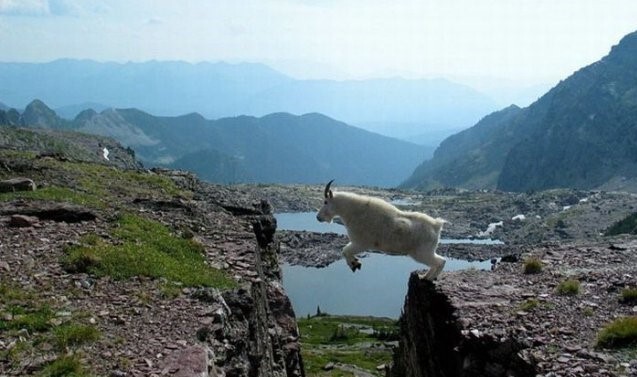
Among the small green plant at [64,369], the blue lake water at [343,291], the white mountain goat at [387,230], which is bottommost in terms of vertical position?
the blue lake water at [343,291]

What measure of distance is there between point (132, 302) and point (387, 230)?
25.6ft

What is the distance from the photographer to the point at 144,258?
19.3 m

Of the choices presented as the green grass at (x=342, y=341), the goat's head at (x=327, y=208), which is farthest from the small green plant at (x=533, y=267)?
the green grass at (x=342, y=341)

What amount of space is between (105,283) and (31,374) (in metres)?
5.52

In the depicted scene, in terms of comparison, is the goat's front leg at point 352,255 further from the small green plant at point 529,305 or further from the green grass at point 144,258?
the small green plant at point 529,305

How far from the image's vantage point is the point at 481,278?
22.0 metres

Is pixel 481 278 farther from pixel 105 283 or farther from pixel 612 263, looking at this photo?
pixel 105 283

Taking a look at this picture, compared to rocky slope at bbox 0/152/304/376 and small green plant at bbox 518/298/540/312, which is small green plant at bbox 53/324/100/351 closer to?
rocky slope at bbox 0/152/304/376

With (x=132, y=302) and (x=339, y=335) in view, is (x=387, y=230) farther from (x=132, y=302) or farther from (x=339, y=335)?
(x=339, y=335)

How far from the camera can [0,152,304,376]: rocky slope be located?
1320 centimetres

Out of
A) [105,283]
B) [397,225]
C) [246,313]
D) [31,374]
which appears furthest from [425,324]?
[31,374]

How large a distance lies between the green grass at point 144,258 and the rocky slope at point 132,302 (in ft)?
1.13

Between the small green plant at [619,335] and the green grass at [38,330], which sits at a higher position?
the small green plant at [619,335]

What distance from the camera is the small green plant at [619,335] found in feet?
47.3
